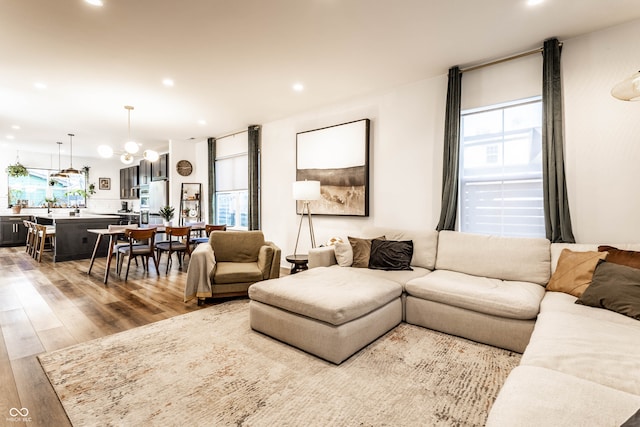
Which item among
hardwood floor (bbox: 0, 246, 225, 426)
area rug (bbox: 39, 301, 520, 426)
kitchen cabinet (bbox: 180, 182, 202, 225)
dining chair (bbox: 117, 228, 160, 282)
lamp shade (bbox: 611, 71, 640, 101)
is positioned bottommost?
area rug (bbox: 39, 301, 520, 426)

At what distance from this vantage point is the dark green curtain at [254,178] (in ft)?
19.9

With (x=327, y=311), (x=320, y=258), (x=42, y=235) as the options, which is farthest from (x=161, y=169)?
(x=327, y=311)

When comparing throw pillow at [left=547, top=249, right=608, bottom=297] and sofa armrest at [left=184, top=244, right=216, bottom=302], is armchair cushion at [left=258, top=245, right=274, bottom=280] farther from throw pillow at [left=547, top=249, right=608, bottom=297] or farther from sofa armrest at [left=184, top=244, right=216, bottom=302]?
throw pillow at [left=547, top=249, right=608, bottom=297]

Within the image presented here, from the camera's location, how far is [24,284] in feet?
14.2

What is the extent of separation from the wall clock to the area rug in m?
5.50

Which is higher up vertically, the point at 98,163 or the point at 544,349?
the point at 98,163

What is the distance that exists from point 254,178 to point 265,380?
177 inches

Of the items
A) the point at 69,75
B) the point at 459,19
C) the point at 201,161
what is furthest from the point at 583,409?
the point at 201,161

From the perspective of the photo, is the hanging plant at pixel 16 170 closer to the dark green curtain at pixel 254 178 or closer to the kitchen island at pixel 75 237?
the kitchen island at pixel 75 237

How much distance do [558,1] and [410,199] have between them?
2322 mm

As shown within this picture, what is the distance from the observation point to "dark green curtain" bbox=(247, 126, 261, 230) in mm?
6059

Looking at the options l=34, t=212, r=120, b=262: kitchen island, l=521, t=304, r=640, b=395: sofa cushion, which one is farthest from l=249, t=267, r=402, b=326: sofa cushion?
l=34, t=212, r=120, b=262: kitchen island

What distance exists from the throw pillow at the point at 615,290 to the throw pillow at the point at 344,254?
209cm

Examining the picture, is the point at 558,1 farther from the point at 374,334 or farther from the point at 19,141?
the point at 19,141
